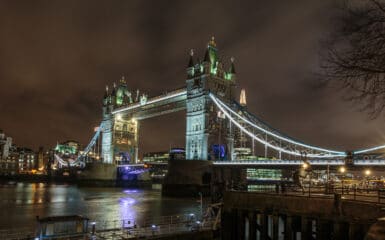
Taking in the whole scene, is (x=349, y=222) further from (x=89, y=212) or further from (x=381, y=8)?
(x=89, y=212)

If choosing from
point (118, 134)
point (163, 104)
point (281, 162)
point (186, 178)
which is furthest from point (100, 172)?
point (281, 162)

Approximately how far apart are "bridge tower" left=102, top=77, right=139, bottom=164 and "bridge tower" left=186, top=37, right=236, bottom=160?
41.9 metres

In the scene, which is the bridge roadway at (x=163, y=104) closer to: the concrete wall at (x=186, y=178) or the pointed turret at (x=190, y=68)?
the pointed turret at (x=190, y=68)

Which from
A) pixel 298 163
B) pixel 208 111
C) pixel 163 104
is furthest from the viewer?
pixel 163 104

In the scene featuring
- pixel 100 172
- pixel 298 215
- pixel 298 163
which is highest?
pixel 298 163

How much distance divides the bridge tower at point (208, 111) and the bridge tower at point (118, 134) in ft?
138

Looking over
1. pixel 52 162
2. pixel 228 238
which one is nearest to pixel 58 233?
pixel 228 238

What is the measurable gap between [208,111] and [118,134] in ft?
175

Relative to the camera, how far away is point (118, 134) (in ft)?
414

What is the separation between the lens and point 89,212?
46062 mm

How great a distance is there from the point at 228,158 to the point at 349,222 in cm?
6380

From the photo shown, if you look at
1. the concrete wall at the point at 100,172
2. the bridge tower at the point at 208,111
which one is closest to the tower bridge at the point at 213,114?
the bridge tower at the point at 208,111

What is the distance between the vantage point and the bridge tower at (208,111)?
79.1m

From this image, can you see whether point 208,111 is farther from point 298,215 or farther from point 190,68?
point 298,215
